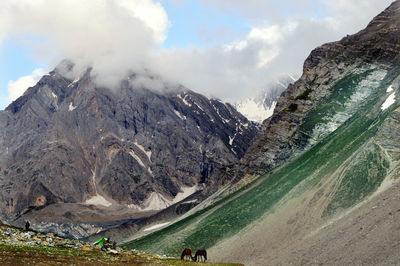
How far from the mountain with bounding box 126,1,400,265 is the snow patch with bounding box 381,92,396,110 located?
358 mm

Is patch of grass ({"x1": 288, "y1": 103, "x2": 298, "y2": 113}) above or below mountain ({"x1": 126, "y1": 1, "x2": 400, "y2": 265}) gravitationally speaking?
above

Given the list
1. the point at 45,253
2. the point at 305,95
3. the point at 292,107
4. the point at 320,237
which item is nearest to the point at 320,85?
the point at 305,95

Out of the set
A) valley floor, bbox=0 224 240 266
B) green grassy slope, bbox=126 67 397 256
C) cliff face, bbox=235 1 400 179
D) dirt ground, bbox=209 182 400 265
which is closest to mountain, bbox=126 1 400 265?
dirt ground, bbox=209 182 400 265

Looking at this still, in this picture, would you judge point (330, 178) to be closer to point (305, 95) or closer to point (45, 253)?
point (45, 253)

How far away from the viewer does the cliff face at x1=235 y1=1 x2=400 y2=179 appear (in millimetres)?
146712

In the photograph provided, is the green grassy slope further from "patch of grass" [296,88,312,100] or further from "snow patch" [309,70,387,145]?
"patch of grass" [296,88,312,100]

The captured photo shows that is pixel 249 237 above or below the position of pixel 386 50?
below

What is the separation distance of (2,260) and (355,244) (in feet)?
121

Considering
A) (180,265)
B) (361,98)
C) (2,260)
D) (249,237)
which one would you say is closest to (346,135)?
(361,98)

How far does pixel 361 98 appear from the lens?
137m

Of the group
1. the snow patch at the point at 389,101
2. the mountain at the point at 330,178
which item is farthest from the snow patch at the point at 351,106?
the snow patch at the point at 389,101

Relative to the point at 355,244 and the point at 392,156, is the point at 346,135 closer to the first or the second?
the point at 392,156

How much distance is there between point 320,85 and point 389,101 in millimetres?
Answer: 58040

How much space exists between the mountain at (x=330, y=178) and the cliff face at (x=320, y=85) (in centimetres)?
49
